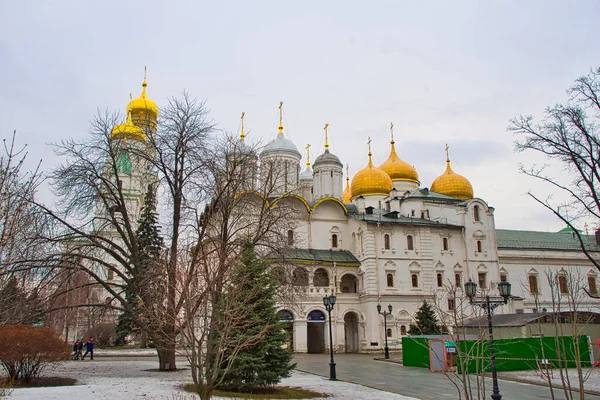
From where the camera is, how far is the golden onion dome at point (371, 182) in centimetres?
5047

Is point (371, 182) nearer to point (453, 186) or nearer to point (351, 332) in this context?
point (453, 186)

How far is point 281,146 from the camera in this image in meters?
49.0

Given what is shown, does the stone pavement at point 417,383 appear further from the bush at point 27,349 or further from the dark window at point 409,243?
the dark window at point 409,243

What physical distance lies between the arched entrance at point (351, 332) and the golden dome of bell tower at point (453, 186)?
16355mm

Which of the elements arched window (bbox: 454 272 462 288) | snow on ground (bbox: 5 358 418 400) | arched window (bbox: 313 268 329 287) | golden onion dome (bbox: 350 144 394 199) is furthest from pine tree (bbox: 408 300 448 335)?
golden onion dome (bbox: 350 144 394 199)

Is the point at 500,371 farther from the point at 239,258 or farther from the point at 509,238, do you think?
the point at 509,238

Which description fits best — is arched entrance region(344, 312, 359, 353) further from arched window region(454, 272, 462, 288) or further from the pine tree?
arched window region(454, 272, 462, 288)

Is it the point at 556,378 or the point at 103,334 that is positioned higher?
the point at 103,334

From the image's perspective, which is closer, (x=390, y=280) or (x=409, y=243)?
(x=390, y=280)

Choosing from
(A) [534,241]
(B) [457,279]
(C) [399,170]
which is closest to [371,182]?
(C) [399,170]

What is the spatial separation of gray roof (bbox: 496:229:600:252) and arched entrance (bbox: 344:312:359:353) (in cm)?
1796

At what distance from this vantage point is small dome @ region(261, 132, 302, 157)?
48406mm

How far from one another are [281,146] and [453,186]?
1688 centimetres

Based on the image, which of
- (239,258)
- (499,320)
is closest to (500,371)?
(499,320)
